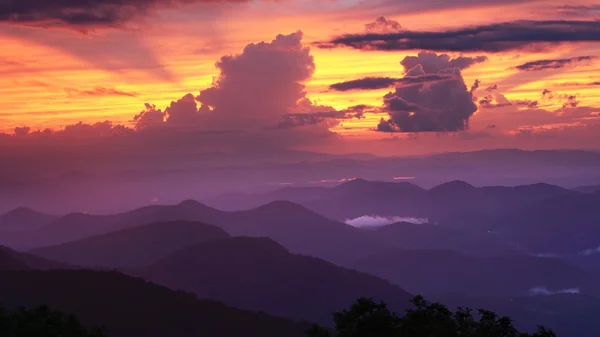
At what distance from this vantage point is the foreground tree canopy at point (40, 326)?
66.6 metres

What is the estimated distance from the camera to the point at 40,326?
6694 centimetres

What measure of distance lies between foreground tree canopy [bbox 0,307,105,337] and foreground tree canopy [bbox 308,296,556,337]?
A: 84.1ft

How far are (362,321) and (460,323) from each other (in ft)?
29.1

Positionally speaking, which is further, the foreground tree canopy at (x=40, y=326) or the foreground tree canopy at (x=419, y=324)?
the foreground tree canopy at (x=40, y=326)

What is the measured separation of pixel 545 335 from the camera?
51.7 meters

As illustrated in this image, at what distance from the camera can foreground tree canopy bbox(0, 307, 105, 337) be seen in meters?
66.6

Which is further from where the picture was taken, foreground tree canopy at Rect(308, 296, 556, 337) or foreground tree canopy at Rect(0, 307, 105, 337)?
foreground tree canopy at Rect(0, 307, 105, 337)

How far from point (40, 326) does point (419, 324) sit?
132 feet

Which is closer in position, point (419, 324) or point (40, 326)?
point (419, 324)

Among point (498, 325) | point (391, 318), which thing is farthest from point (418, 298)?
point (498, 325)

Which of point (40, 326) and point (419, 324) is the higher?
point (419, 324)

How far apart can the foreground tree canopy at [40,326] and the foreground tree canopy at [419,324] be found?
25649 mm

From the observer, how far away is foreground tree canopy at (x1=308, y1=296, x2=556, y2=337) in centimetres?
5444

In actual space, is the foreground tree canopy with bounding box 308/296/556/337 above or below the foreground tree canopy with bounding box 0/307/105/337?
above
